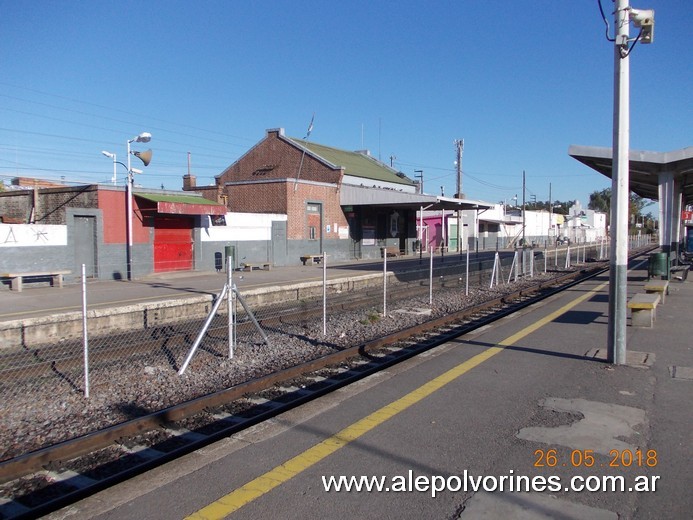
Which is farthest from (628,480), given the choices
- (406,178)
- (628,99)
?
(406,178)

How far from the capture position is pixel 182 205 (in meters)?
22.3

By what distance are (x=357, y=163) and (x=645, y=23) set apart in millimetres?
36381

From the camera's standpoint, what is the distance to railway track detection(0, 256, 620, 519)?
447 centimetres

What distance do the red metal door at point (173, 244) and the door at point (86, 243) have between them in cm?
270

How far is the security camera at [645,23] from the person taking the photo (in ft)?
23.4

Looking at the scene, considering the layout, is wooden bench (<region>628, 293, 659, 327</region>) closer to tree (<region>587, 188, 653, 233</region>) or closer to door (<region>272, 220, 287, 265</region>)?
door (<region>272, 220, 287, 265</region>)

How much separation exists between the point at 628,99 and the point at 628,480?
524 centimetres

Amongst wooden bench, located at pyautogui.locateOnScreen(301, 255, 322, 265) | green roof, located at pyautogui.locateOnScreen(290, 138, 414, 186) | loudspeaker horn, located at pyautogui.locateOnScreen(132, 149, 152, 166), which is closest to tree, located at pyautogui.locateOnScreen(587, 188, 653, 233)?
green roof, located at pyautogui.locateOnScreen(290, 138, 414, 186)

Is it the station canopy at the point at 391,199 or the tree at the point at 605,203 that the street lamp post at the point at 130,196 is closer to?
the station canopy at the point at 391,199

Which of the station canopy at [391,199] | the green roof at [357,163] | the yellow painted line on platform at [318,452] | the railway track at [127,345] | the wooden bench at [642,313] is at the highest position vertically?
the green roof at [357,163]

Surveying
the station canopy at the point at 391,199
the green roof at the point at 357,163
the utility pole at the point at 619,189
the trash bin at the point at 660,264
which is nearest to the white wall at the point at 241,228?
the station canopy at the point at 391,199

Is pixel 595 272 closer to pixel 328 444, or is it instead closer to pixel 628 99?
pixel 628 99

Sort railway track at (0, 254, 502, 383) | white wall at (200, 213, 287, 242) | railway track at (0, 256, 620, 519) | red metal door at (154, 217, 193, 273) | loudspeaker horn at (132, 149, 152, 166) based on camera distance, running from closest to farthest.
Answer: railway track at (0, 256, 620, 519) < railway track at (0, 254, 502, 383) < loudspeaker horn at (132, 149, 152, 166) < red metal door at (154, 217, 193, 273) < white wall at (200, 213, 287, 242)

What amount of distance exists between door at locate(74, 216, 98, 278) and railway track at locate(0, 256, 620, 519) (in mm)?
14221
